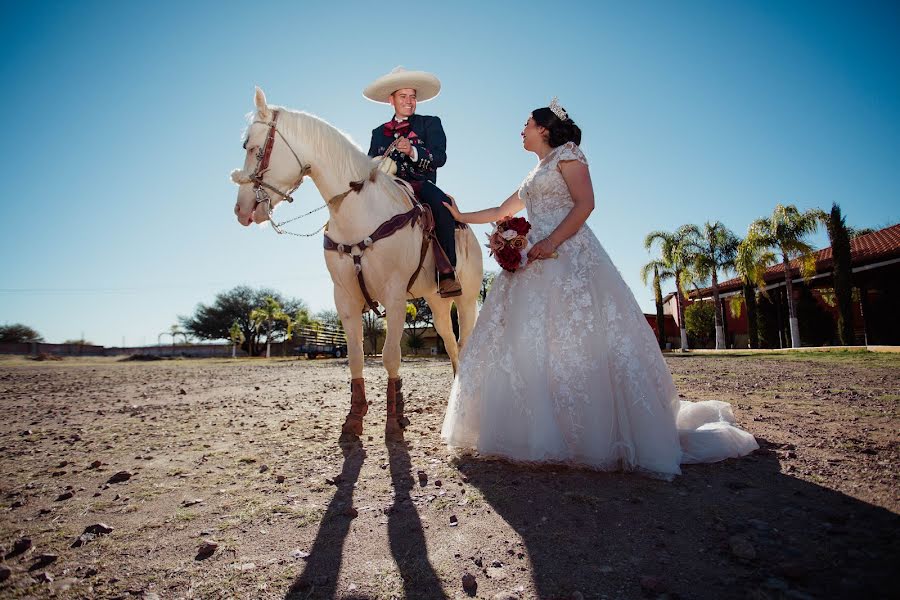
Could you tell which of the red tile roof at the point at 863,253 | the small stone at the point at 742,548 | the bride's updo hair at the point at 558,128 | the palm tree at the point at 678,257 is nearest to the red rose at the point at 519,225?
the bride's updo hair at the point at 558,128

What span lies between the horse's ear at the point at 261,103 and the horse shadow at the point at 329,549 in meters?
3.33

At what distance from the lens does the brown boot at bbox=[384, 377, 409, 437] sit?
405 cm

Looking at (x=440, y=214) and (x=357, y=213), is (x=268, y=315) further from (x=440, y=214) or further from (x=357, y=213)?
(x=357, y=213)

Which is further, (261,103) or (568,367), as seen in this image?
(261,103)

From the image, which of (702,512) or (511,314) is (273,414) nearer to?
(511,314)

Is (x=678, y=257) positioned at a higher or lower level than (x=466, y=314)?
higher

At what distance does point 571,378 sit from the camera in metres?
2.86

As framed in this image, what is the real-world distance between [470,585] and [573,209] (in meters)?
2.53

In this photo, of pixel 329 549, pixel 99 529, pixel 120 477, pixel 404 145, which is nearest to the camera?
pixel 329 549

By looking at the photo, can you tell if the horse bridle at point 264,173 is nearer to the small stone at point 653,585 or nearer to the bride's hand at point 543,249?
the bride's hand at point 543,249

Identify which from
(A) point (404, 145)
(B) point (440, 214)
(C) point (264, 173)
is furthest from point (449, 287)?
(C) point (264, 173)

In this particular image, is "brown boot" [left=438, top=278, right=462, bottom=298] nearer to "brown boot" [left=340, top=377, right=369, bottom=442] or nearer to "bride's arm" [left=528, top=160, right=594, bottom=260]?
"brown boot" [left=340, top=377, right=369, bottom=442]

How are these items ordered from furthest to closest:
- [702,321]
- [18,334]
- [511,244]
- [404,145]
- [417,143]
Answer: [18,334], [702,321], [417,143], [404,145], [511,244]

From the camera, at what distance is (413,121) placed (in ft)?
16.8
